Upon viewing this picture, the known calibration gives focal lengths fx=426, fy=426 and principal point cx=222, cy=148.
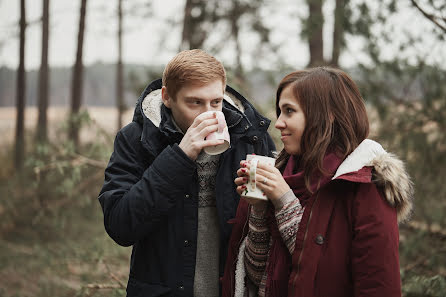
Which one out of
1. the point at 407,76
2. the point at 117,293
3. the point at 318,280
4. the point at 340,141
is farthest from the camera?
the point at 407,76

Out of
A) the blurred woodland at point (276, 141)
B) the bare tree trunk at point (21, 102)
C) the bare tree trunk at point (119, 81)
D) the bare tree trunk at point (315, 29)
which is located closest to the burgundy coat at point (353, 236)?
the blurred woodland at point (276, 141)

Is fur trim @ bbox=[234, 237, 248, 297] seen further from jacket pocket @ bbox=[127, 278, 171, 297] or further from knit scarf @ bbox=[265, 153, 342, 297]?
jacket pocket @ bbox=[127, 278, 171, 297]

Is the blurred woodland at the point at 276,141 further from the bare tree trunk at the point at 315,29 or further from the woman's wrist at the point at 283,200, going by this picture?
the woman's wrist at the point at 283,200

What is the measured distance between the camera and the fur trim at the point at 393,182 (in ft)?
5.55

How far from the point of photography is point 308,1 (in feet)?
19.4

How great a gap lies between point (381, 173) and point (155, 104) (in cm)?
117

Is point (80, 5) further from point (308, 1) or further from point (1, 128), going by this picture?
point (308, 1)

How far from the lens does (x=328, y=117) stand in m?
1.81

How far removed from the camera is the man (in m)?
1.90

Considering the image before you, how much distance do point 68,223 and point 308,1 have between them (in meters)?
5.76

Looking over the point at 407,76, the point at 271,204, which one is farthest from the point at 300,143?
the point at 407,76

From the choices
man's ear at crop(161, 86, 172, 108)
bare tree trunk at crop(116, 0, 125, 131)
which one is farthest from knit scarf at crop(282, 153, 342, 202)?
bare tree trunk at crop(116, 0, 125, 131)

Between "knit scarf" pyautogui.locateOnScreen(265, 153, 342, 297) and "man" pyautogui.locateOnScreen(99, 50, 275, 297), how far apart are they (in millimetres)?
259

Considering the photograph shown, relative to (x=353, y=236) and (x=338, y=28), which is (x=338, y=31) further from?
(x=353, y=236)
